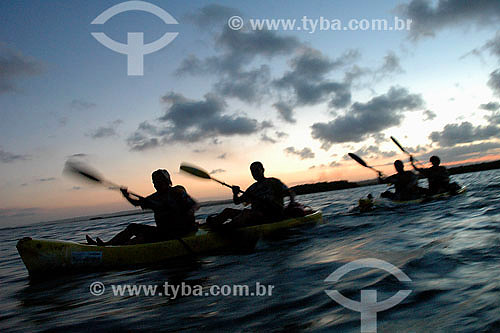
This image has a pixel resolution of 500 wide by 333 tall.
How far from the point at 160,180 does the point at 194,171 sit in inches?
72.5

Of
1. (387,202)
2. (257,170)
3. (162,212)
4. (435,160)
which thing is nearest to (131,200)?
(162,212)

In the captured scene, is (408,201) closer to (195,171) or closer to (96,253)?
(195,171)

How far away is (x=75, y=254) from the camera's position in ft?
22.2

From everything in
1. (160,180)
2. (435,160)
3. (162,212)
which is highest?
(435,160)

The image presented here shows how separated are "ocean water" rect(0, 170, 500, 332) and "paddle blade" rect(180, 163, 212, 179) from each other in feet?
9.10

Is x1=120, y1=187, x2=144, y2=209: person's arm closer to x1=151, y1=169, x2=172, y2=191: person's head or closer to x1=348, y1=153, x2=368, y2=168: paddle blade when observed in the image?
x1=151, y1=169, x2=172, y2=191: person's head

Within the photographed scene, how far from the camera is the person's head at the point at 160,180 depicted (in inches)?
291

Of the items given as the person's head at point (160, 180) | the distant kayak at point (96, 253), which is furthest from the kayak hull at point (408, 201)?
the person's head at point (160, 180)

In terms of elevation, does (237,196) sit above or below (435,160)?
below

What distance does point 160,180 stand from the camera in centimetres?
740

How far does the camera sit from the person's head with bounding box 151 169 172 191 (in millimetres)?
7398

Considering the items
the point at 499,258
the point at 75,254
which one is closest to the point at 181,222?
the point at 75,254

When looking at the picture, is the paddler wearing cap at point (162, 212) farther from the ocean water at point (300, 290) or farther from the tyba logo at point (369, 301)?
the tyba logo at point (369, 301)

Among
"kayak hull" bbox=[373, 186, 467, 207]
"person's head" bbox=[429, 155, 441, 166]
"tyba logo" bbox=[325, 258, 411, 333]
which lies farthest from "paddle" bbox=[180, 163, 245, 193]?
"person's head" bbox=[429, 155, 441, 166]
